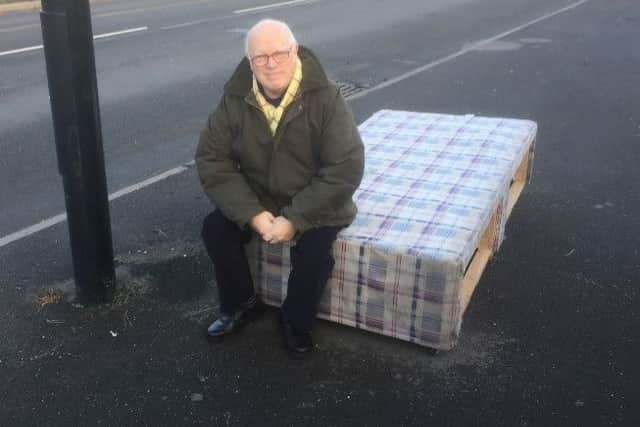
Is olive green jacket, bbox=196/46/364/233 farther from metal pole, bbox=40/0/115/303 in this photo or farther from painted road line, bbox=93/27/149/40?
painted road line, bbox=93/27/149/40

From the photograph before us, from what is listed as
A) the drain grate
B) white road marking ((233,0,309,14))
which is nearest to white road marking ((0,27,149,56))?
white road marking ((233,0,309,14))

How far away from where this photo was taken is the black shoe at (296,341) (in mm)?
3492

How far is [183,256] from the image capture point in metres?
4.52

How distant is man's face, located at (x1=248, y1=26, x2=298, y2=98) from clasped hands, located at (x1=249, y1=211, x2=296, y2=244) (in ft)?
2.01

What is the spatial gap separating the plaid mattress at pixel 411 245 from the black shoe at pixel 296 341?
0.22 metres

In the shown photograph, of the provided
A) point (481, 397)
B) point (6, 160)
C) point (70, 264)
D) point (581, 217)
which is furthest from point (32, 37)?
point (481, 397)

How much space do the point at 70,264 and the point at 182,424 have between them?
1.79m

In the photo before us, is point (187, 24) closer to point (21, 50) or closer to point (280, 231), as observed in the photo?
point (21, 50)

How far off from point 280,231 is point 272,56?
81cm

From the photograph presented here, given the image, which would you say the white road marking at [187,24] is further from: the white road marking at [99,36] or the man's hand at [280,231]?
the man's hand at [280,231]

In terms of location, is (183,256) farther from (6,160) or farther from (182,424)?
(6,160)

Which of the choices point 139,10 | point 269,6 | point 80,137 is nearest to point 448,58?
point 269,6

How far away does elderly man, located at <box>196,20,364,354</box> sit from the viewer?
3.33 metres

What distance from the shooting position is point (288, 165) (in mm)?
3418
